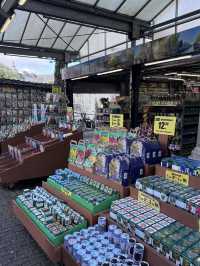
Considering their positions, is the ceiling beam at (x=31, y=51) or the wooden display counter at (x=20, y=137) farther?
the ceiling beam at (x=31, y=51)

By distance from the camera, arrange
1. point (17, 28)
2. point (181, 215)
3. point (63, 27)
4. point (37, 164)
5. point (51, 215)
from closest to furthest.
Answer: point (181, 215)
point (51, 215)
point (37, 164)
point (17, 28)
point (63, 27)

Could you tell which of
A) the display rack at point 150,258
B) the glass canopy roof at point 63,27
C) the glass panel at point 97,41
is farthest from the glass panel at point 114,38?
the display rack at point 150,258

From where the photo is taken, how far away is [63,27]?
9.11 metres

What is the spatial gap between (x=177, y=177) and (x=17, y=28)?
8.78 meters

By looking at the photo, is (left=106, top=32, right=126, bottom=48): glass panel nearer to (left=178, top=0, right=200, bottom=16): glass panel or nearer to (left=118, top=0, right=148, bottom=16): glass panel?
(left=118, top=0, right=148, bottom=16): glass panel

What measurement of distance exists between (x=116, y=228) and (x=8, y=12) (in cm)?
516

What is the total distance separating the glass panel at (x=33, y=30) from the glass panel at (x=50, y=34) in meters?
0.22

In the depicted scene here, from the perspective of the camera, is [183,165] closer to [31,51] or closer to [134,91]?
[134,91]

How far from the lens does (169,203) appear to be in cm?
206

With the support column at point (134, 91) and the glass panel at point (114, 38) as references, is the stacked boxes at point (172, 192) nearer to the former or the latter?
the support column at point (134, 91)

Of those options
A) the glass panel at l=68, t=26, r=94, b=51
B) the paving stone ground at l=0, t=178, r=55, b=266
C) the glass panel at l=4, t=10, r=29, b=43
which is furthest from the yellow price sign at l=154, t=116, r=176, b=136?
the glass panel at l=68, t=26, r=94, b=51

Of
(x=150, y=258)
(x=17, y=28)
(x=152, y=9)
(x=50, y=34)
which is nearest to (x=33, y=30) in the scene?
(x=17, y=28)

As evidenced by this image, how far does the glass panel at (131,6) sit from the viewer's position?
741 cm

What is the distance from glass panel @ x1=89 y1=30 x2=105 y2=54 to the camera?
9.74 m
